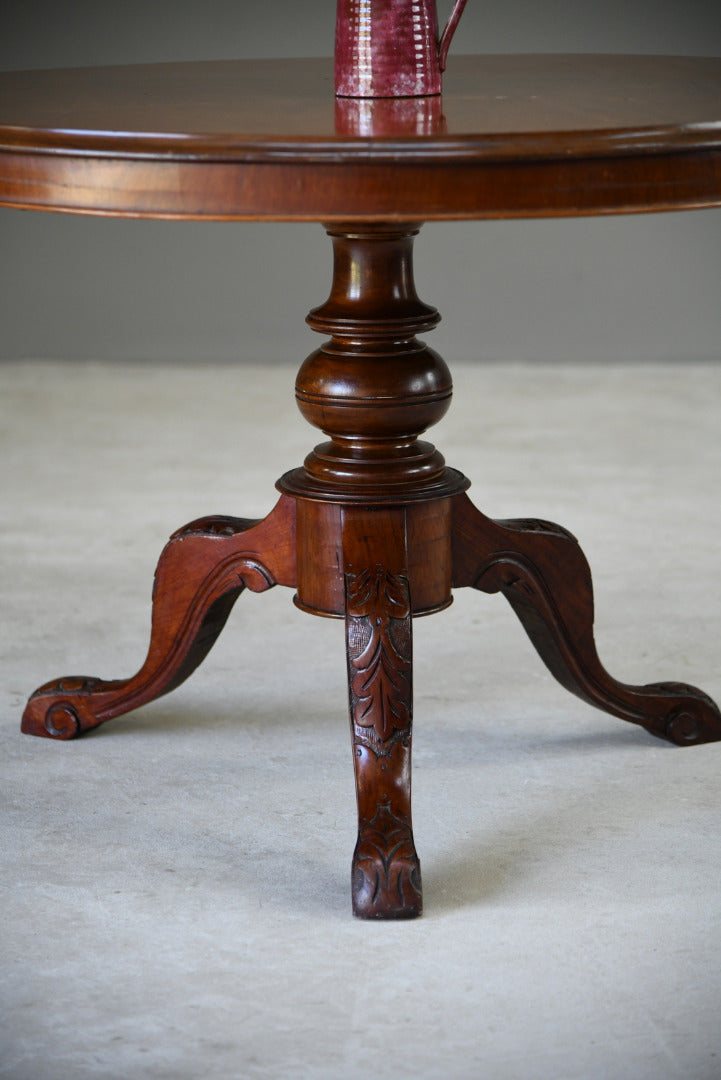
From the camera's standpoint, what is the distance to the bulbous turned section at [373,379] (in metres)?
1.57

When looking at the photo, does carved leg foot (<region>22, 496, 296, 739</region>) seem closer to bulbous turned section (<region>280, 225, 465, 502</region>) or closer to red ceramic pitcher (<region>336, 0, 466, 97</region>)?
bulbous turned section (<region>280, 225, 465, 502</region>)

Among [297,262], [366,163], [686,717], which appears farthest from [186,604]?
[297,262]

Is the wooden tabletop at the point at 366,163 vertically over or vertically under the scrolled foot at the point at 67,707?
over

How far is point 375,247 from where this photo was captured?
5.14 ft

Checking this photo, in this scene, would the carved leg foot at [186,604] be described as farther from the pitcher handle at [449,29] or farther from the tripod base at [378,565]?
the pitcher handle at [449,29]

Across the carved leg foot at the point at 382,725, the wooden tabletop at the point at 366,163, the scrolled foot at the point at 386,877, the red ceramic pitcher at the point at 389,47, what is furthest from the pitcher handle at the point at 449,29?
the scrolled foot at the point at 386,877

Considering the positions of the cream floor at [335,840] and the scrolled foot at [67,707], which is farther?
the scrolled foot at [67,707]

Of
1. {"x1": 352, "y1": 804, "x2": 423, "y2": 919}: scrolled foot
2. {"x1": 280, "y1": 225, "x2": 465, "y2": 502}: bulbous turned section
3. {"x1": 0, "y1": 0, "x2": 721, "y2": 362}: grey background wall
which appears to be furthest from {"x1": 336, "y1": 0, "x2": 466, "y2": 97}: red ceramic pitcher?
{"x1": 0, "y1": 0, "x2": 721, "y2": 362}: grey background wall

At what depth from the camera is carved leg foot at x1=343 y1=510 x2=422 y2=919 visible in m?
1.46

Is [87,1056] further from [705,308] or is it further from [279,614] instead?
[705,308]

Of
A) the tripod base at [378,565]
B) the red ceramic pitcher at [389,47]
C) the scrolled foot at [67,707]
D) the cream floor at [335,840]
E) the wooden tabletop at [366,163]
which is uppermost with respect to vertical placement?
the red ceramic pitcher at [389,47]

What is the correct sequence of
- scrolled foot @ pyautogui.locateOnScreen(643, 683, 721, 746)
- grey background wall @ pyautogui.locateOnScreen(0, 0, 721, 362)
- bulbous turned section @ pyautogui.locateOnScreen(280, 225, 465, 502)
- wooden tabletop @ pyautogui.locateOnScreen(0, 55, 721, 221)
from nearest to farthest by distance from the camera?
wooden tabletop @ pyautogui.locateOnScreen(0, 55, 721, 221), bulbous turned section @ pyautogui.locateOnScreen(280, 225, 465, 502), scrolled foot @ pyautogui.locateOnScreen(643, 683, 721, 746), grey background wall @ pyautogui.locateOnScreen(0, 0, 721, 362)

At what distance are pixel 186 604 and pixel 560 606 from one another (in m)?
0.43

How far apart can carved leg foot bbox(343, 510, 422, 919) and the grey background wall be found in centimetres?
289
